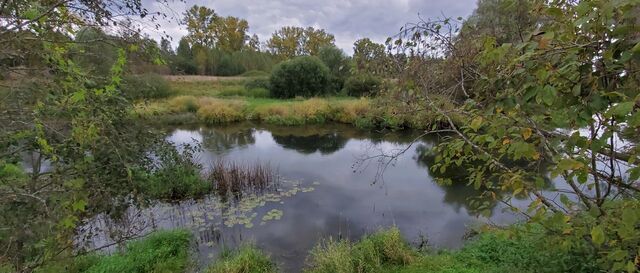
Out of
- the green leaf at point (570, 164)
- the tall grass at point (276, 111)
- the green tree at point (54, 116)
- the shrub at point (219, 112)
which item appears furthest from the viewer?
the shrub at point (219, 112)

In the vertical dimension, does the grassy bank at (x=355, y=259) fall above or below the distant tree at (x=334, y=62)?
below

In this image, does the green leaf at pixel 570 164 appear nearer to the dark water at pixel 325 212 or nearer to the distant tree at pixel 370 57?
the distant tree at pixel 370 57

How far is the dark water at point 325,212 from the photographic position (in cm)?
659

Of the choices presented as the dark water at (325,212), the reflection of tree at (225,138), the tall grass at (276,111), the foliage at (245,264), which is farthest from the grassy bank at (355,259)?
the tall grass at (276,111)

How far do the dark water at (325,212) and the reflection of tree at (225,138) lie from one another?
177 cm

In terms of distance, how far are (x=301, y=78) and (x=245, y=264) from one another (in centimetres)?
2500

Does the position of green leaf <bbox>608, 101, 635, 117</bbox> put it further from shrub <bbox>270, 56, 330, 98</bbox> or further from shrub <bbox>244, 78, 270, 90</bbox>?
shrub <bbox>244, 78, 270, 90</bbox>

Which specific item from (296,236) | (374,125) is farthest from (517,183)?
(374,125)

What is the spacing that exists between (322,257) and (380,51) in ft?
10.9

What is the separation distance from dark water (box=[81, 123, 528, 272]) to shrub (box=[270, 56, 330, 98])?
16820mm

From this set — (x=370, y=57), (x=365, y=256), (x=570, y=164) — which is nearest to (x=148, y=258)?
(x=365, y=256)

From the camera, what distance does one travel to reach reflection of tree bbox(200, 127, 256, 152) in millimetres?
15159

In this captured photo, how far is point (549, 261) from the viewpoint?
420 centimetres

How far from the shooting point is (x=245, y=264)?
5273 millimetres
